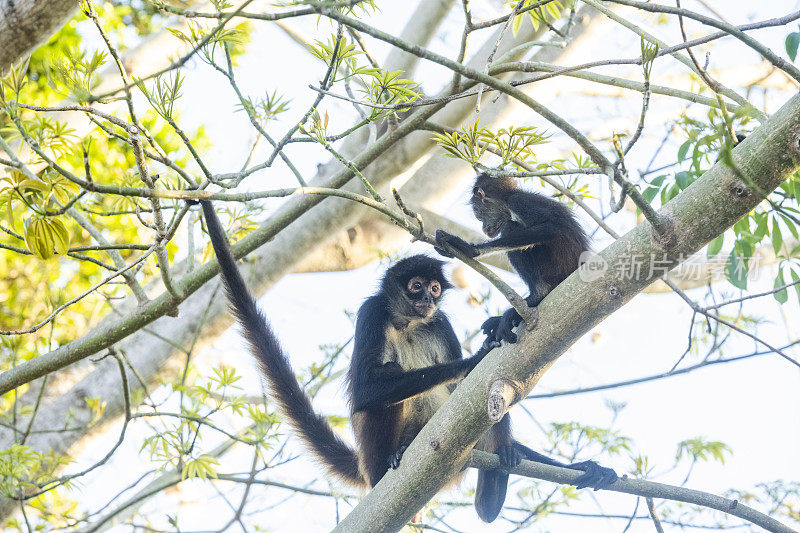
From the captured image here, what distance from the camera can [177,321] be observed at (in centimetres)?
683

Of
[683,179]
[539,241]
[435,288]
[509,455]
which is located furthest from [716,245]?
[435,288]

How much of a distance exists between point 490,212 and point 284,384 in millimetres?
1726

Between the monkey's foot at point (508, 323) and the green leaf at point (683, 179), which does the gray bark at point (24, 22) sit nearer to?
the monkey's foot at point (508, 323)

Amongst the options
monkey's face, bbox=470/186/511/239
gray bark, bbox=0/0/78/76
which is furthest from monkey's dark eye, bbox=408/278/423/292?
gray bark, bbox=0/0/78/76

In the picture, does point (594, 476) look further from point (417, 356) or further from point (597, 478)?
point (417, 356)

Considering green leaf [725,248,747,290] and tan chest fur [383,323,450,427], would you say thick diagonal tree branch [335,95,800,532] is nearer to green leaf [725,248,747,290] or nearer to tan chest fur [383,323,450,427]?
green leaf [725,248,747,290]

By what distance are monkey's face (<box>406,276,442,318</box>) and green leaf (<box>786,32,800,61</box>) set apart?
2635 millimetres

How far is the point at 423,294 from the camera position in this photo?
5004mm

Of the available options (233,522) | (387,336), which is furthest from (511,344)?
(233,522)

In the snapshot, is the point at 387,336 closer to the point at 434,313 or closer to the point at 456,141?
the point at 434,313

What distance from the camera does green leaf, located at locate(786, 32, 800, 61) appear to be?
3004 mm

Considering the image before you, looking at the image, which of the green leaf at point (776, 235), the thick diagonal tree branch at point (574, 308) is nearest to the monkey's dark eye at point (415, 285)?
the thick diagonal tree branch at point (574, 308)

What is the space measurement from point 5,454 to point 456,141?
12.0 feet

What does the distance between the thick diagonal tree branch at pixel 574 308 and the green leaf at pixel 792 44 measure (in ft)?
1.81
